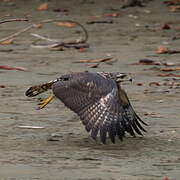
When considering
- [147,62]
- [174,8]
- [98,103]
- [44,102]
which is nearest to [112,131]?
[98,103]

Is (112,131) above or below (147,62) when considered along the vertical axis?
above

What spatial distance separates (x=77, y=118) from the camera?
830 cm

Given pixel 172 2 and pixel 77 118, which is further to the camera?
pixel 172 2

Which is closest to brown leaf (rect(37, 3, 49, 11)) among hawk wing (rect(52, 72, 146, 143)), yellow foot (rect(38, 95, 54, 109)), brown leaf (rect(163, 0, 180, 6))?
brown leaf (rect(163, 0, 180, 6))

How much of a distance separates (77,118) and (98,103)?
126 centimetres

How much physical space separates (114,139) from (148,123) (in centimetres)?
119

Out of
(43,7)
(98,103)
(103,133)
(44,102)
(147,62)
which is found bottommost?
(43,7)

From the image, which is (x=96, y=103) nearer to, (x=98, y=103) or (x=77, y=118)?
(x=98, y=103)

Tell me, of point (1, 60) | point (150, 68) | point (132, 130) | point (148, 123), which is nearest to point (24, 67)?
point (1, 60)

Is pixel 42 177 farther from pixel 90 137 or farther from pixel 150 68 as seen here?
pixel 150 68

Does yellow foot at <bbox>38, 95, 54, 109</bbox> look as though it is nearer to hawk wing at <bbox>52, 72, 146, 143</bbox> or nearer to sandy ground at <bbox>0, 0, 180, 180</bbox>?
sandy ground at <bbox>0, 0, 180, 180</bbox>

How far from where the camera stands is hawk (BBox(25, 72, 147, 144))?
6957 millimetres

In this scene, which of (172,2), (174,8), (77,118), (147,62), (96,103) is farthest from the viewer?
(172,2)

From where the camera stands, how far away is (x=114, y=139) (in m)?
6.92
